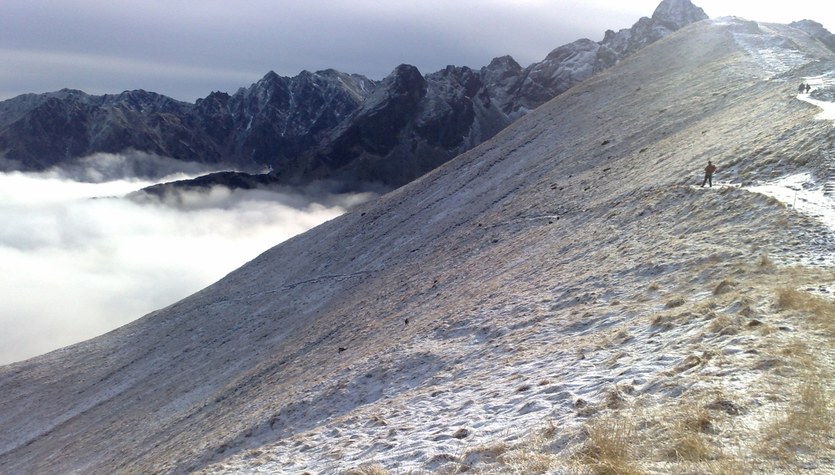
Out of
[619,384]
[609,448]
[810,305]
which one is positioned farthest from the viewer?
[810,305]

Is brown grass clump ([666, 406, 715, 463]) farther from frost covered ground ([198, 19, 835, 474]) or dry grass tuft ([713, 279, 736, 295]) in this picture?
dry grass tuft ([713, 279, 736, 295])

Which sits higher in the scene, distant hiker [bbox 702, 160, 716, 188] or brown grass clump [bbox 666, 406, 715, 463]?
distant hiker [bbox 702, 160, 716, 188]

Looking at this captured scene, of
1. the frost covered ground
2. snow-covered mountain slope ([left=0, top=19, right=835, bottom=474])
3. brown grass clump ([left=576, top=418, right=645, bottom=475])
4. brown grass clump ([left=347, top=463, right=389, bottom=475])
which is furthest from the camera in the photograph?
brown grass clump ([left=347, top=463, right=389, bottom=475])

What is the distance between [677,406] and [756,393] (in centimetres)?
117

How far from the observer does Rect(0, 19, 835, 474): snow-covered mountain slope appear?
9984 millimetres

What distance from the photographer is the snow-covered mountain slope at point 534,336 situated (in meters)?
9.98

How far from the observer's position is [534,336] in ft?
55.1

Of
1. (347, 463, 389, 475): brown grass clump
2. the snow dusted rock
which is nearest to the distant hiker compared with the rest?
(347, 463, 389, 475): brown grass clump

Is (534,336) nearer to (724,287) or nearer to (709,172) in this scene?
(724,287)

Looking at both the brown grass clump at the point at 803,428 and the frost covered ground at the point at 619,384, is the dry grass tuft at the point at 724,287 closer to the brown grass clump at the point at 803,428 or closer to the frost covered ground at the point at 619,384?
the frost covered ground at the point at 619,384

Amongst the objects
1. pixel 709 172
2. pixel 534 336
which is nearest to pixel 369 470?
pixel 534 336

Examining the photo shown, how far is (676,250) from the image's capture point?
1880cm

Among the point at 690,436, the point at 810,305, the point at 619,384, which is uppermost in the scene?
the point at 810,305

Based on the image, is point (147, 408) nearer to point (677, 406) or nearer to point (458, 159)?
point (677, 406)
